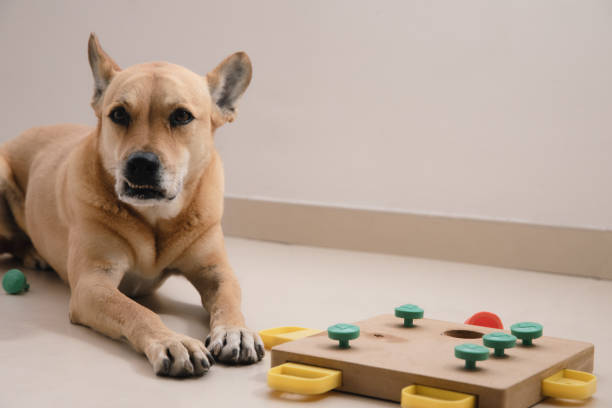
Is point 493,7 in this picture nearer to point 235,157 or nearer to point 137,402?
point 235,157

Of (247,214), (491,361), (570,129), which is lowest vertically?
(491,361)

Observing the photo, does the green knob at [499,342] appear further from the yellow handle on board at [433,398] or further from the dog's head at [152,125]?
the dog's head at [152,125]

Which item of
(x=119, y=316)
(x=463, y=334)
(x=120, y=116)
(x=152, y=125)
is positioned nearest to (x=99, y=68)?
(x=120, y=116)

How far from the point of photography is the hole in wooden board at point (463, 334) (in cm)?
203

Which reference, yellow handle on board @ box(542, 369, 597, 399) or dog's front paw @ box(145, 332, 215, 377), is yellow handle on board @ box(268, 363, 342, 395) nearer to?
dog's front paw @ box(145, 332, 215, 377)

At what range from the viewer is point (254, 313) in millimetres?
2539

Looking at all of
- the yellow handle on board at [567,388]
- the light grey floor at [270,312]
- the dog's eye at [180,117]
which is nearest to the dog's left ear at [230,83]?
the dog's eye at [180,117]

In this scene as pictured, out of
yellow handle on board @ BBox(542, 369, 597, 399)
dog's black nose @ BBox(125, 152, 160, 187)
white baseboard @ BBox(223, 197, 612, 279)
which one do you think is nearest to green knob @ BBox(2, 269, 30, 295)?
dog's black nose @ BBox(125, 152, 160, 187)

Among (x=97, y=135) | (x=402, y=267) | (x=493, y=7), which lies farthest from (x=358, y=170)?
(x=97, y=135)

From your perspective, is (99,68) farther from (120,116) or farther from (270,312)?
(270,312)

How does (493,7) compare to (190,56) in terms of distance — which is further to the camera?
(190,56)

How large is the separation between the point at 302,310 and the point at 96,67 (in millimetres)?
1091

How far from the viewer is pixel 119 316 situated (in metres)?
2.06

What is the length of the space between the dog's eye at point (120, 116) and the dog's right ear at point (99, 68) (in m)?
0.20
